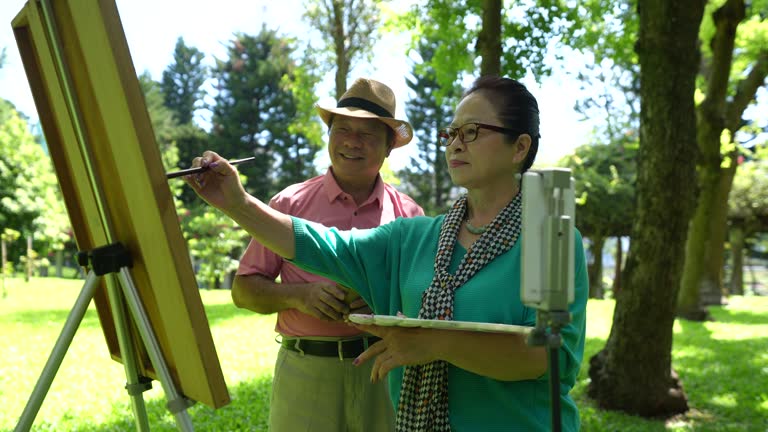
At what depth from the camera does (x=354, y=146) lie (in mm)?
2865

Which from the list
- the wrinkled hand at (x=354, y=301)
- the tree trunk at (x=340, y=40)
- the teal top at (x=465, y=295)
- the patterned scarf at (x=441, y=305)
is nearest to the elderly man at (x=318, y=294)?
the wrinkled hand at (x=354, y=301)

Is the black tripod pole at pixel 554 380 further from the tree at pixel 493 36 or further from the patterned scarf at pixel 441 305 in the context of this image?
the tree at pixel 493 36

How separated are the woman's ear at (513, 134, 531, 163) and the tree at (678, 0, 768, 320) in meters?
10.2

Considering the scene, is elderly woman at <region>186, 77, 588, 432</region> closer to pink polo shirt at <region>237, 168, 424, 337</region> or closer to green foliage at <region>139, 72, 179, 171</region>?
pink polo shirt at <region>237, 168, 424, 337</region>

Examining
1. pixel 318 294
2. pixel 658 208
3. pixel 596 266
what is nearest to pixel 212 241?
pixel 596 266

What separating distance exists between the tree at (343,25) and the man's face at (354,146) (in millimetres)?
12272

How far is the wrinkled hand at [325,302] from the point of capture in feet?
7.88

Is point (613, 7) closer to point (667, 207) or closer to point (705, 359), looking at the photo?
point (667, 207)

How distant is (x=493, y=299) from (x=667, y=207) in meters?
4.66

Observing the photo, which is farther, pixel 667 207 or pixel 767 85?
pixel 767 85

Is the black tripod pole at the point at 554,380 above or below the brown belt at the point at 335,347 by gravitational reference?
above

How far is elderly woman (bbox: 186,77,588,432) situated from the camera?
1.79m

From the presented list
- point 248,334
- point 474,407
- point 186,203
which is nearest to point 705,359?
point 248,334

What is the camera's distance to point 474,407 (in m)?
1.91
